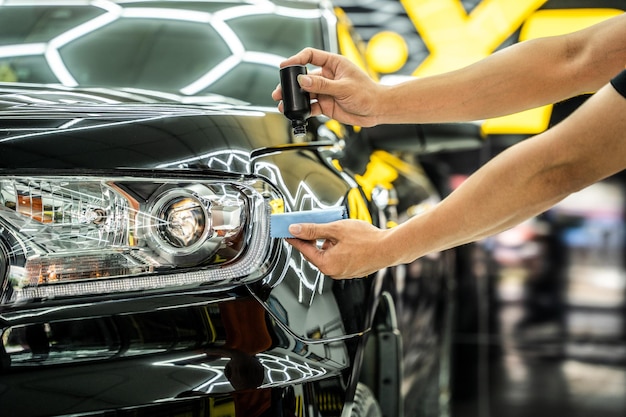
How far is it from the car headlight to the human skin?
0.09m

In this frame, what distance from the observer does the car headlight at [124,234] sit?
1.00 meters

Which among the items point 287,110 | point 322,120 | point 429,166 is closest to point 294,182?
point 287,110

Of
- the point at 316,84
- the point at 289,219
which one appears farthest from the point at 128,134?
the point at 316,84

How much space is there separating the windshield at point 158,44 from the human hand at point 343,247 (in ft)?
1.45

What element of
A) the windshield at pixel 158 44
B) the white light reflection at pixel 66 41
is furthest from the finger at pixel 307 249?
the white light reflection at pixel 66 41

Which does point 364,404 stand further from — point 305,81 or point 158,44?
point 158,44

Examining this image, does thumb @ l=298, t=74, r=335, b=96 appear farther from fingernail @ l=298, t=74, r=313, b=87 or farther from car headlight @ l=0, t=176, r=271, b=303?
car headlight @ l=0, t=176, r=271, b=303

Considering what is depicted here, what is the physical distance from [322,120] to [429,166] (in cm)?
224

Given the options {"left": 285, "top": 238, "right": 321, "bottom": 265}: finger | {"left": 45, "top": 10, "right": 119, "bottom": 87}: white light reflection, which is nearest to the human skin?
{"left": 285, "top": 238, "right": 321, "bottom": 265}: finger

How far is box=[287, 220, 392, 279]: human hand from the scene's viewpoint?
1.12 meters

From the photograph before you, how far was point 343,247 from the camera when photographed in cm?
117

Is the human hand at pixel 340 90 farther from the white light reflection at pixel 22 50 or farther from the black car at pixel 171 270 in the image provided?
the white light reflection at pixel 22 50

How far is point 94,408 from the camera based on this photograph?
37.5 inches

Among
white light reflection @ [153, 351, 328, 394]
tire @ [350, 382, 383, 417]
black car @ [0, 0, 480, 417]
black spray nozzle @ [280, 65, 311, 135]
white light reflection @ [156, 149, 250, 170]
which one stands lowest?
tire @ [350, 382, 383, 417]
